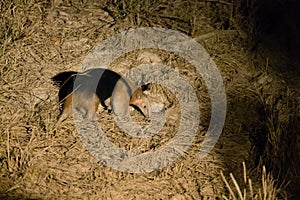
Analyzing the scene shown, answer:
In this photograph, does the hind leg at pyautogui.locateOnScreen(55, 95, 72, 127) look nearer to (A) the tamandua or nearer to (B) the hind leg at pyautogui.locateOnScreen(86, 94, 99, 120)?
(A) the tamandua

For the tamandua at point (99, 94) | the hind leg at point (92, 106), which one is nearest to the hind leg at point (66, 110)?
the tamandua at point (99, 94)

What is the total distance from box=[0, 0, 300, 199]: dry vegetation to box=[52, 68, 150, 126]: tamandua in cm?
9

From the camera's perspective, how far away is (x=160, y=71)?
3.88 meters

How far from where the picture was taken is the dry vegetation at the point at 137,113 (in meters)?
3.04

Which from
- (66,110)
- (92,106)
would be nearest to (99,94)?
(92,106)

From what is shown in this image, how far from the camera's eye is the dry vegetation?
3.04 m

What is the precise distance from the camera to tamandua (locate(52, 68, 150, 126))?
3406 mm

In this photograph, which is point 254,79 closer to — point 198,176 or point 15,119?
point 198,176

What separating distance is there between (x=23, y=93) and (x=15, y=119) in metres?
0.26

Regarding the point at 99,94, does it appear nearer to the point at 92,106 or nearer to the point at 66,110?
the point at 92,106

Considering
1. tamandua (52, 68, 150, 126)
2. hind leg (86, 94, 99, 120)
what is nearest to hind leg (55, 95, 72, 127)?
tamandua (52, 68, 150, 126)

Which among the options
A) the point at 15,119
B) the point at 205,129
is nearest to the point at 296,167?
the point at 205,129

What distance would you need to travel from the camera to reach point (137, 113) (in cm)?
357

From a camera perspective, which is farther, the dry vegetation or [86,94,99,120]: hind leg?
[86,94,99,120]: hind leg
